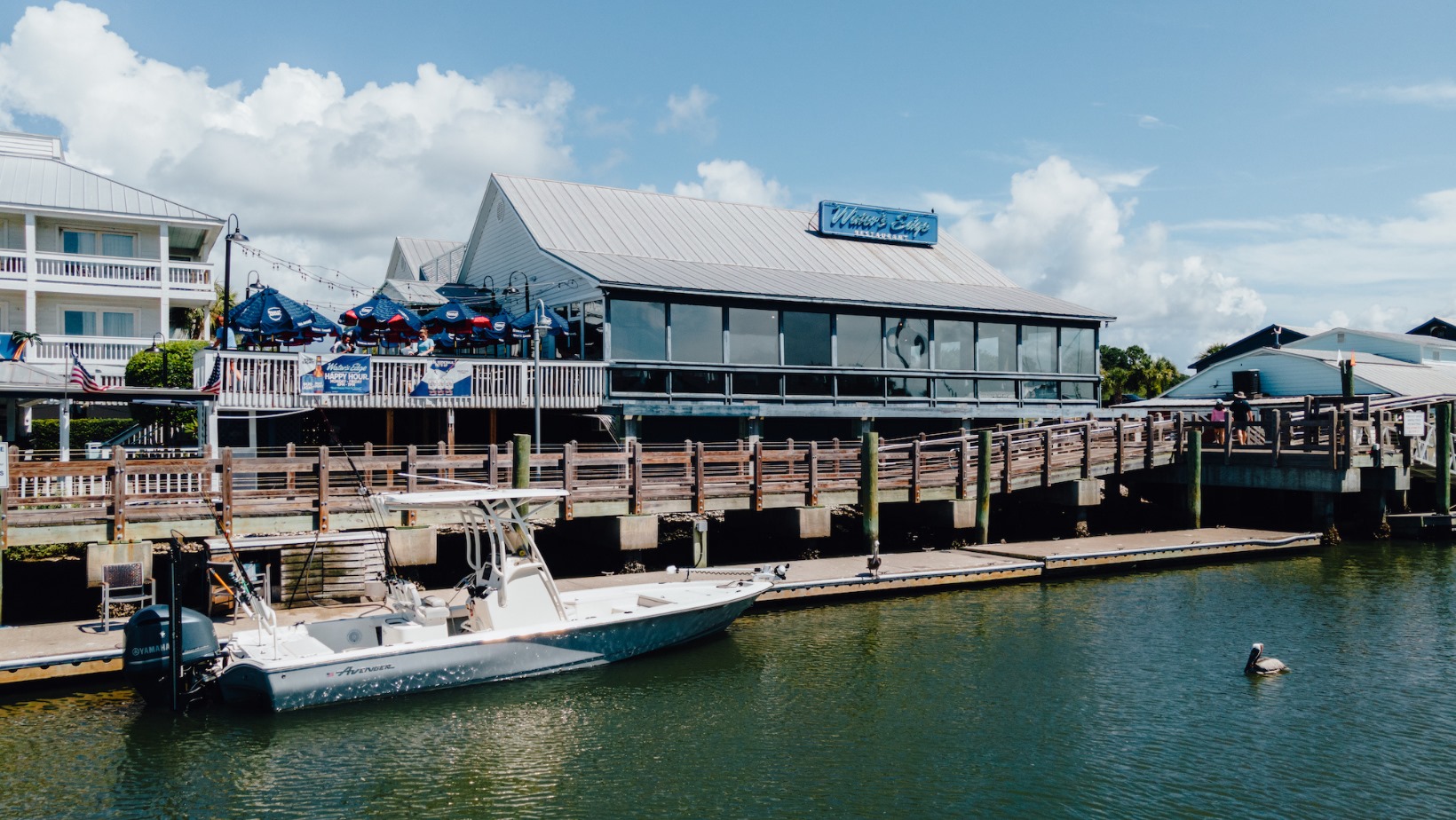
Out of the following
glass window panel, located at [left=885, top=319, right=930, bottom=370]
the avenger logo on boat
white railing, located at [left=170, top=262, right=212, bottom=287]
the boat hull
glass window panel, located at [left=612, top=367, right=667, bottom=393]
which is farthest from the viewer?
white railing, located at [left=170, top=262, right=212, bottom=287]

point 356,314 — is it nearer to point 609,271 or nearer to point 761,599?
point 609,271

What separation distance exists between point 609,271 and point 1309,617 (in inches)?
737

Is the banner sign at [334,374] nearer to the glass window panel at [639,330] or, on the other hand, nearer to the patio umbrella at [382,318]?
the patio umbrella at [382,318]

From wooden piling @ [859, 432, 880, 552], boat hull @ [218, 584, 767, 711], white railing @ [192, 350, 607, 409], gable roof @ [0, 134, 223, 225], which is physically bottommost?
boat hull @ [218, 584, 767, 711]

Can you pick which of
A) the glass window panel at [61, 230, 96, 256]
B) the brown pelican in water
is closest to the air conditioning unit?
the brown pelican in water

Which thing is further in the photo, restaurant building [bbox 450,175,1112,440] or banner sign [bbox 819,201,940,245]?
banner sign [bbox 819,201,940,245]

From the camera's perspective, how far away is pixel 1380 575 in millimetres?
24406

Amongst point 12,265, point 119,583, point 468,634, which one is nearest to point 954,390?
point 468,634

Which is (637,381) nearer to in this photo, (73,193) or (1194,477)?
(1194,477)

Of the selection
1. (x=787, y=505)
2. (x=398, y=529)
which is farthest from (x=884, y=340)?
(x=398, y=529)

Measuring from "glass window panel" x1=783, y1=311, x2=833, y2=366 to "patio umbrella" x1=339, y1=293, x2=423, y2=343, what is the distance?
10403 millimetres

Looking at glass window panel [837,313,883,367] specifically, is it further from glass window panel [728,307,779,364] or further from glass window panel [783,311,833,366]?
glass window panel [728,307,779,364]

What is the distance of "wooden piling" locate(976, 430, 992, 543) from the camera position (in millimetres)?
25000

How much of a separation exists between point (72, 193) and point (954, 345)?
A: 2799cm
